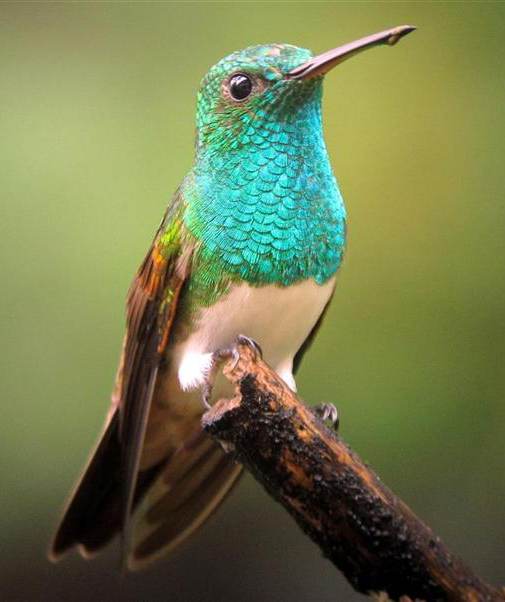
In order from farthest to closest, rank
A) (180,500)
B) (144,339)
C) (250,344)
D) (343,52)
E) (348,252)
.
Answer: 1. (348,252)
2. (180,500)
3. (144,339)
4. (250,344)
5. (343,52)

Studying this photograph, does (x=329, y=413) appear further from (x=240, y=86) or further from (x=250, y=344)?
(x=240, y=86)

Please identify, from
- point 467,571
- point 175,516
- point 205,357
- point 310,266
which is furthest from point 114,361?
point 467,571

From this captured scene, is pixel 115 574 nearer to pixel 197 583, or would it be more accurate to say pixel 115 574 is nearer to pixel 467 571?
pixel 197 583

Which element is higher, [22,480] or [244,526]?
[22,480]

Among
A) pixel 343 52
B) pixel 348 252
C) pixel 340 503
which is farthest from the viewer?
pixel 348 252

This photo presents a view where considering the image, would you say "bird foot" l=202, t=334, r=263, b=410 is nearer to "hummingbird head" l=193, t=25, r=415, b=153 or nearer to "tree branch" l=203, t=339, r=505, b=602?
"tree branch" l=203, t=339, r=505, b=602

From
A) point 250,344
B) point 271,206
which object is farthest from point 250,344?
point 271,206
